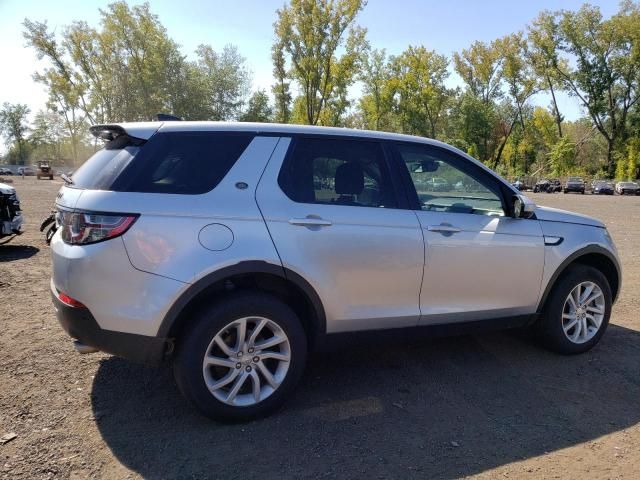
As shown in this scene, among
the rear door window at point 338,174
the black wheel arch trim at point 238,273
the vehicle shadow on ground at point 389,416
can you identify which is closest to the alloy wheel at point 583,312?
the vehicle shadow on ground at point 389,416

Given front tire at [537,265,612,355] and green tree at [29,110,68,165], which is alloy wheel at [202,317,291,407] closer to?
front tire at [537,265,612,355]

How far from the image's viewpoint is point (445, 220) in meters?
3.72

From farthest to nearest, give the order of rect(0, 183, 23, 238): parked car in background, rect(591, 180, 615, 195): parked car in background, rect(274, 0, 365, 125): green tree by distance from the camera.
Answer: rect(591, 180, 615, 195): parked car in background → rect(274, 0, 365, 125): green tree → rect(0, 183, 23, 238): parked car in background

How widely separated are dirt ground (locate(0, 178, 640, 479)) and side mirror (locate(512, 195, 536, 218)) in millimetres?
1269

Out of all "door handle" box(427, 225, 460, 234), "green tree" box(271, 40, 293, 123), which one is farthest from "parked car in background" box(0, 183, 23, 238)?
"green tree" box(271, 40, 293, 123)

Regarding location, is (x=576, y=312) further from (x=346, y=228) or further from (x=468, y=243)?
(x=346, y=228)

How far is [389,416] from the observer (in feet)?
10.9

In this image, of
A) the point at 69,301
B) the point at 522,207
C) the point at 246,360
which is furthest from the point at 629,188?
the point at 69,301

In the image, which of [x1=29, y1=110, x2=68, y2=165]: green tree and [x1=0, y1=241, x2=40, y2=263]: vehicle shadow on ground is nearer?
[x1=0, y1=241, x2=40, y2=263]: vehicle shadow on ground

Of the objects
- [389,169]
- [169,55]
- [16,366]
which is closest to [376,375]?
[389,169]

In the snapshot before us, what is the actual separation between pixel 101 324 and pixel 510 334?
149 inches

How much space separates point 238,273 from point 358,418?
1.24m

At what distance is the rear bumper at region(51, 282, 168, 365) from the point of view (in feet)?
9.69

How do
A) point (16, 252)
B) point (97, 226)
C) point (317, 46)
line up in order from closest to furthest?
point (97, 226) → point (16, 252) → point (317, 46)
